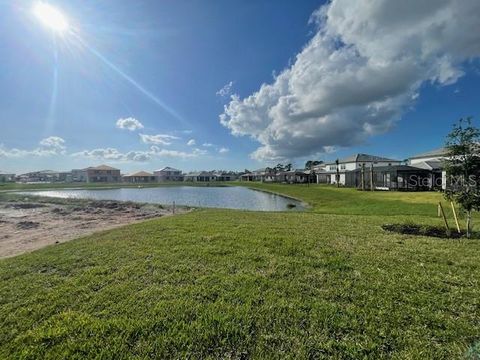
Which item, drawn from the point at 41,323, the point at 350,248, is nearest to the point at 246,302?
the point at 41,323

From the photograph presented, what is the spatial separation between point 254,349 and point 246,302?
99 centimetres

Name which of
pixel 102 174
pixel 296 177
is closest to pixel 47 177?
A: pixel 102 174

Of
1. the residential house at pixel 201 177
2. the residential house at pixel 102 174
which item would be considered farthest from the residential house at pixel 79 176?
the residential house at pixel 201 177

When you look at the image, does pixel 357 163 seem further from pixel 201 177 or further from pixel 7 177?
pixel 7 177

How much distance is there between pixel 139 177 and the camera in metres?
101

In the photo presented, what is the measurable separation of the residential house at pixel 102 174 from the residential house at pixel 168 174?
658 inches

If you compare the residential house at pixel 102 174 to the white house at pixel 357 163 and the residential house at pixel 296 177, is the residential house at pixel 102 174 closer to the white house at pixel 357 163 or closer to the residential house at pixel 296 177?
the residential house at pixel 296 177

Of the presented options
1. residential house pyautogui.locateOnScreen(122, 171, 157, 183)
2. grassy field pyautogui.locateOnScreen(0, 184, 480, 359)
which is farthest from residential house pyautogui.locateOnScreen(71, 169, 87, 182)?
grassy field pyautogui.locateOnScreen(0, 184, 480, 359)

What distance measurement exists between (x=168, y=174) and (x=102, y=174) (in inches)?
1053

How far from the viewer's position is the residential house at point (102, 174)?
94.6 metres

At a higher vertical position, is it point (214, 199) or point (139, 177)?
point (139, 177)

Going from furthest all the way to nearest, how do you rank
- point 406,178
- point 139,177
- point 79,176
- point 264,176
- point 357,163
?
point 79,176, point 139,177, point 264,176, point 357,163, point 406,178

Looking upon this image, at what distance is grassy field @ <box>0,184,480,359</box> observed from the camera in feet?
9.73

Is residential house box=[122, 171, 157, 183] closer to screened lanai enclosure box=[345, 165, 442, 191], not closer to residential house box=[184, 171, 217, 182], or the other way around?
residential house box=[184, 171, 217, 182]
